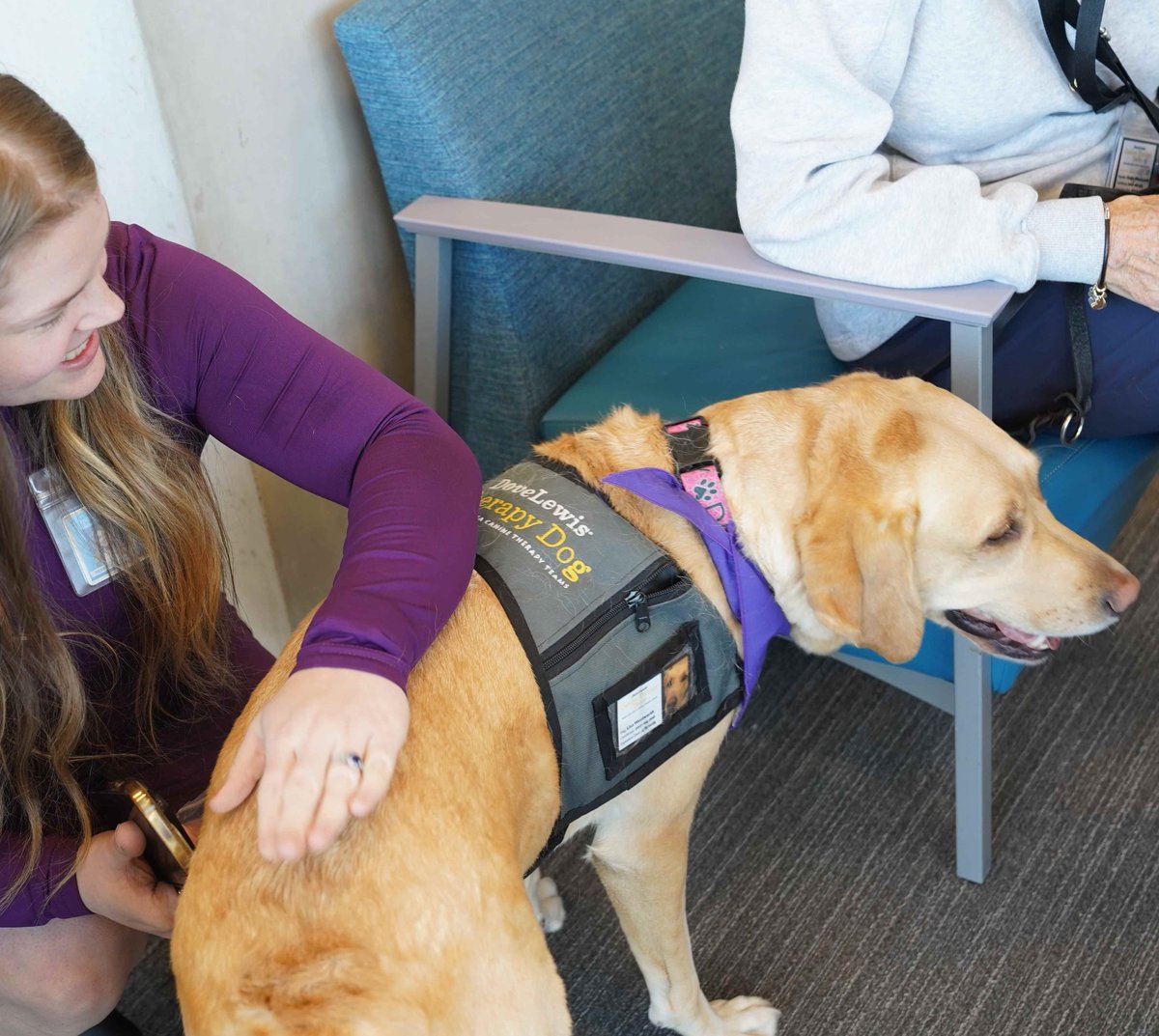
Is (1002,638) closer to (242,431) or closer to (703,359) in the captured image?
(703,359)

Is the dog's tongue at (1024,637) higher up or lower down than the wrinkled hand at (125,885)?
lower down

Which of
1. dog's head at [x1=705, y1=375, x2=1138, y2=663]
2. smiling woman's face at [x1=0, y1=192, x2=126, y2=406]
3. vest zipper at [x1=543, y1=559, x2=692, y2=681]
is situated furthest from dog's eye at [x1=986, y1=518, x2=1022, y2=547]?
smiling woman's face at [x1=0, y1=192, x2=126, y2=406]

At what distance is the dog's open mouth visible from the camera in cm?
138

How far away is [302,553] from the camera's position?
6.84 feet

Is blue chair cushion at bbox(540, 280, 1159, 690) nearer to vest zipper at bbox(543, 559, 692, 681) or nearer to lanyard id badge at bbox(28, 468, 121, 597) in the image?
vest zipper at bbox(543, 559, 692, 681)

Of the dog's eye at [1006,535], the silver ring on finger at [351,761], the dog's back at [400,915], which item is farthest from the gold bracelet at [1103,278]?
the silver ring on finger at [351,761]

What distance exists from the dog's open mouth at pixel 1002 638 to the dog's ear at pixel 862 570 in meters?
Result: 0.21

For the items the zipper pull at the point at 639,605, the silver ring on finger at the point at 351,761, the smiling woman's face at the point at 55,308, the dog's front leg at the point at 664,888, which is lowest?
the dog's front leg at the point at 664,888

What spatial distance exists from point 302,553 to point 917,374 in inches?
44.3

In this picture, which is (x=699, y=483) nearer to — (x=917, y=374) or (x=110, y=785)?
(x=917, y=374)

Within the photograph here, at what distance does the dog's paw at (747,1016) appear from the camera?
1498mm

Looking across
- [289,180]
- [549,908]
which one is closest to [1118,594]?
[549,908]

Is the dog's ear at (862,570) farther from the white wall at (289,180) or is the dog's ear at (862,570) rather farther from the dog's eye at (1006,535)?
the white wall at (289,180)

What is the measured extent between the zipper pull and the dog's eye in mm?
412
